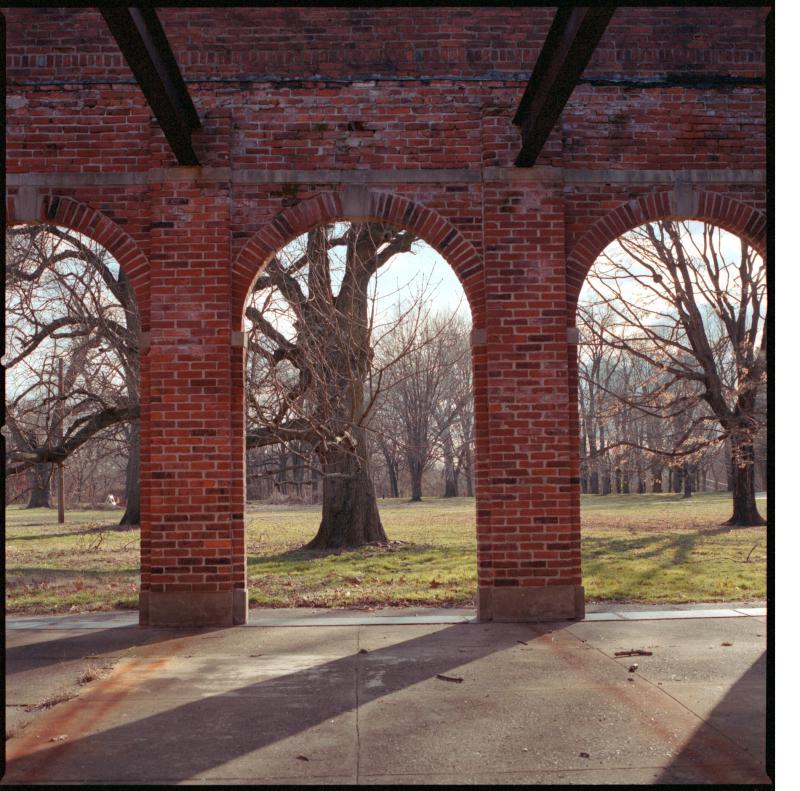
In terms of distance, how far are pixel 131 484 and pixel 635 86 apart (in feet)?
62.8

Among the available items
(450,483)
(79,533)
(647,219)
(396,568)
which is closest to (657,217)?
(647,219)

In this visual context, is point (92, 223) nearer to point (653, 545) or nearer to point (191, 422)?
point (191, 422)

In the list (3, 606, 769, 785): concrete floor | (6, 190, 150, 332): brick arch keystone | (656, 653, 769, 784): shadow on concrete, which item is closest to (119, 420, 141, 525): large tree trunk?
(6, 190, 150, 332): brick arch keystone

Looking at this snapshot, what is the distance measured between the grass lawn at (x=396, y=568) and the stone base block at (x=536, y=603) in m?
1.93

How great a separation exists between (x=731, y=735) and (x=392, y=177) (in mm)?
5740

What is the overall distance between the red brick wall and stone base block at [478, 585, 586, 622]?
86 mm

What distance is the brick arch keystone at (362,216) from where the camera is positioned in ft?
26.6

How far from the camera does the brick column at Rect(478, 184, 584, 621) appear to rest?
782 cm

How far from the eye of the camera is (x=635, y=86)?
27.5 feet

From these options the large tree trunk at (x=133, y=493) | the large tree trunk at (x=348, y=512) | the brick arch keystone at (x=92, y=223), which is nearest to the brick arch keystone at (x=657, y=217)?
the brick arch keystone at (x=92, y=223)

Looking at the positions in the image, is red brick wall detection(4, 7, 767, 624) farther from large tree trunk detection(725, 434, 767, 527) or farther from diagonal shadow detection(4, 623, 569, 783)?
large tree trunk detection(725, 434, 767, 527)

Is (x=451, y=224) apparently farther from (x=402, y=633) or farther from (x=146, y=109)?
(x=402, y=633)

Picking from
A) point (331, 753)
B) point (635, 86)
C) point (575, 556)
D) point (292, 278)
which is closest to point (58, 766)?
point (331, 753)

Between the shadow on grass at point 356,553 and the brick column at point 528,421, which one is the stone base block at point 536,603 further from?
the shadow on grass at point 356,553
